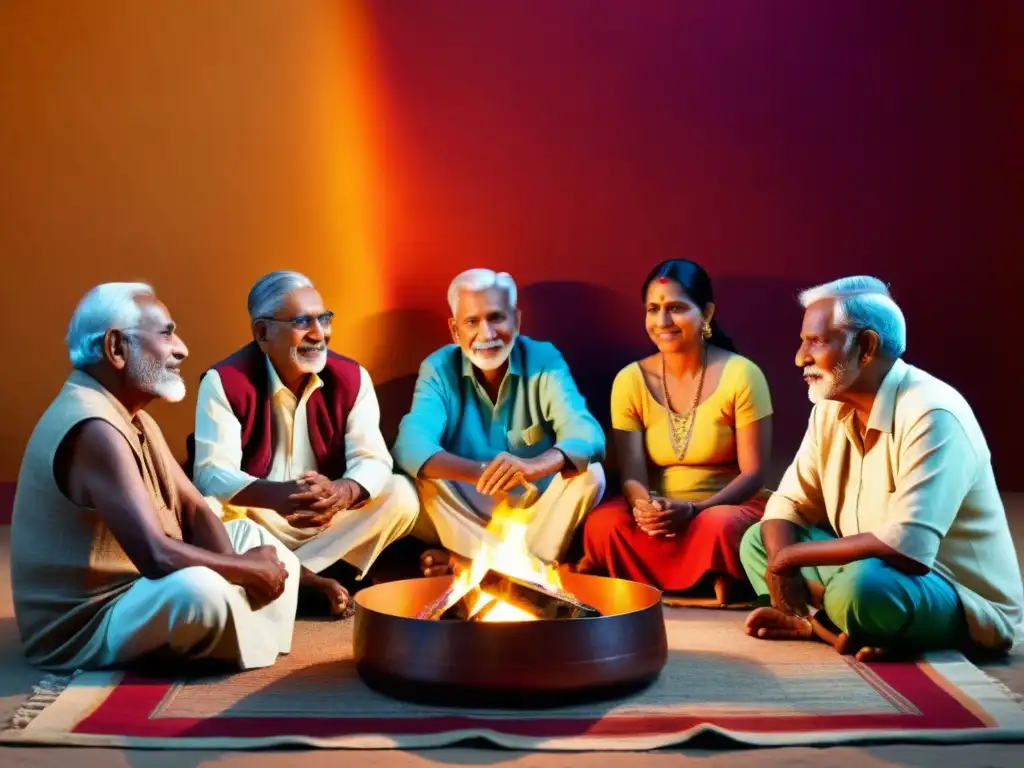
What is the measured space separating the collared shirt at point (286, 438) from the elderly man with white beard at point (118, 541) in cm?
94

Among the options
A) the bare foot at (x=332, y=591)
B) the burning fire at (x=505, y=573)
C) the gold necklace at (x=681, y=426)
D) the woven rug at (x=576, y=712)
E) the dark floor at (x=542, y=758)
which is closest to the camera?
the dark floor at (x=542, y=758)

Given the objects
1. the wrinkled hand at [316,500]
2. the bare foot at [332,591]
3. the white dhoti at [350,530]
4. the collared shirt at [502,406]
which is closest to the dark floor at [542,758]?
the bare foot at [332,591]

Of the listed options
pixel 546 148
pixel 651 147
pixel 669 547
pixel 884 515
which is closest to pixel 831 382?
pixel 884 515

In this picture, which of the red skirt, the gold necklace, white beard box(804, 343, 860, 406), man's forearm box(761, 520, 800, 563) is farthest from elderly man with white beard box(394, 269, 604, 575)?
white beard box(804, 343, 860, 406)

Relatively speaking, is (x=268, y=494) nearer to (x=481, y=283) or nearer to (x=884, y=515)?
(x=481, y=283)

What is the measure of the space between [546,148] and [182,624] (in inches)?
140

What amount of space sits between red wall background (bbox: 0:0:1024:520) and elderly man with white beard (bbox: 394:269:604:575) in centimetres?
79

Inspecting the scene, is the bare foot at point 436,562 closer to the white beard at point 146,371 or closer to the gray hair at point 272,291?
the gray hair at point 272,291

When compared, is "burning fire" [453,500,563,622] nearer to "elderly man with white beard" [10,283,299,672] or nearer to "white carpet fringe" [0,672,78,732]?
"elderly man with white beard" [10,283,299,672]

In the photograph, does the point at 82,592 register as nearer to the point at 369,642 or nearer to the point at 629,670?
the point at 369,642

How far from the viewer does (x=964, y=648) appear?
13.2 ft

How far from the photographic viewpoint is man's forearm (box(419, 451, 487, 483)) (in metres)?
5.28

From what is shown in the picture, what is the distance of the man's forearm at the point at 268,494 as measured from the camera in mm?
4949

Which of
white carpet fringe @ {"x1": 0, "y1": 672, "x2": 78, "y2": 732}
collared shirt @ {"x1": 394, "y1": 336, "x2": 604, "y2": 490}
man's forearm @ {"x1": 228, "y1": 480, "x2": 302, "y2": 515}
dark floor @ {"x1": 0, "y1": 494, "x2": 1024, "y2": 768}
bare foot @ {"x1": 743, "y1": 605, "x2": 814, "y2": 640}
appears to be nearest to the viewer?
dark floor @ {"x1": 0, "y1": 494, "x2": 1024, "y2": 768}
